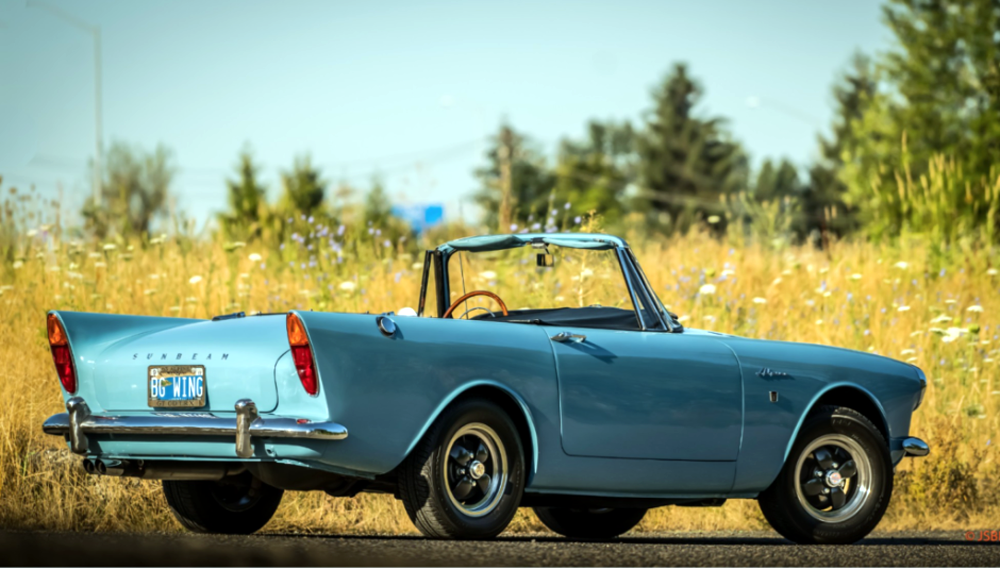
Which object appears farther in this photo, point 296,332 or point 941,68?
point 941,68

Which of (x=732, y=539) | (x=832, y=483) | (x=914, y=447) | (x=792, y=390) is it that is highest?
(x=792, y=390)

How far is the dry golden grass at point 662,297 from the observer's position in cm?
744

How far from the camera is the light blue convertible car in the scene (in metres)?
4.96

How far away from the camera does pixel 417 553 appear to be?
5.05 metres

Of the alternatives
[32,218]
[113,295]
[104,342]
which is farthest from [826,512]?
[32,218]

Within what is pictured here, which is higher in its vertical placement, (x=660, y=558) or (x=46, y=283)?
(x=46, y=283)

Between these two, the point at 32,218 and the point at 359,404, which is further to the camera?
the point at 32,218

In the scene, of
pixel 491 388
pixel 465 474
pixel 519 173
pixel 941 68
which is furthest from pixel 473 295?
pixel 519 173

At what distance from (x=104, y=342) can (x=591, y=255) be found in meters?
3.07

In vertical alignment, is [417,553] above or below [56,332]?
below

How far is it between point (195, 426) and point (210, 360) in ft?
0.98

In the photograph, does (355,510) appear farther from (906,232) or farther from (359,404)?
(906,232)

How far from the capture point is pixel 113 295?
35.8 feet

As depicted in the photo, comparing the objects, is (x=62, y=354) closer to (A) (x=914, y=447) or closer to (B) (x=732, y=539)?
(B) (x=732, y=539)
